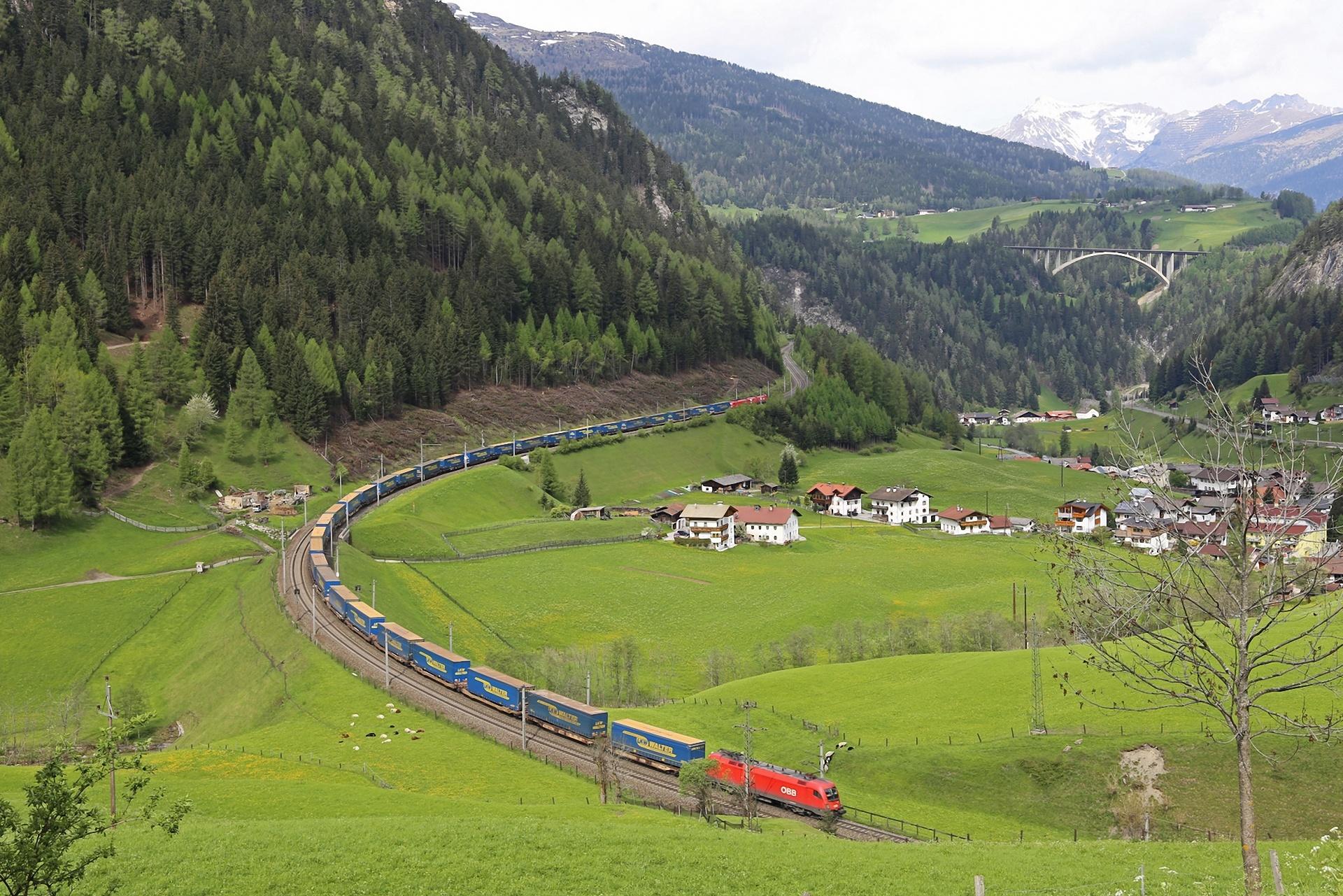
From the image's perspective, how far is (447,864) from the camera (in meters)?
38.7

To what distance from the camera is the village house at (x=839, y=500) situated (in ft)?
555

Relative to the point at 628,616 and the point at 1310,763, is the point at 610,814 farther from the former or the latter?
the point at 628,616

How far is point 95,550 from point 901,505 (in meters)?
111

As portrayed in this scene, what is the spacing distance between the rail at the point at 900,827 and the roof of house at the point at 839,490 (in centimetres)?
11510

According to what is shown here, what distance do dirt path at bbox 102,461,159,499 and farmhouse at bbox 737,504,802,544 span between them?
239ft

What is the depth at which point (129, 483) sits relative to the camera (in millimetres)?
128250

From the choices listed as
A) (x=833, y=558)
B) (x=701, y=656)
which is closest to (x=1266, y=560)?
(x=701, y=656)

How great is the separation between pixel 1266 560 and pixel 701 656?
75.8 m

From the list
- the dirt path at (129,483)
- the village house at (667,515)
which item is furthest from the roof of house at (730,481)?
the dirt path at (129,483)

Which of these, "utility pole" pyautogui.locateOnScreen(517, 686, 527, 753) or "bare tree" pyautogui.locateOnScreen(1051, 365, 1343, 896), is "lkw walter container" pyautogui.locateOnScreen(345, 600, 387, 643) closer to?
"utility pole" pyautogui.locateOnScreen(517, 686, 527, 753)

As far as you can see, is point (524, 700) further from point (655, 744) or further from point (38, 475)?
point (38, 475)

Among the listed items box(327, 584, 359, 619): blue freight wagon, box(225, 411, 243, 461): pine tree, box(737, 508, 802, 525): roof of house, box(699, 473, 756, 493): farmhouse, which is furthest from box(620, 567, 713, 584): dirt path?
box(225, 411, 243, 461): pine tree

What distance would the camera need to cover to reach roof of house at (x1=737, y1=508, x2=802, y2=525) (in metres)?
139

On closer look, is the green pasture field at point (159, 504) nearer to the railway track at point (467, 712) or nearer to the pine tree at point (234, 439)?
the pine tree at point (234, 439)
